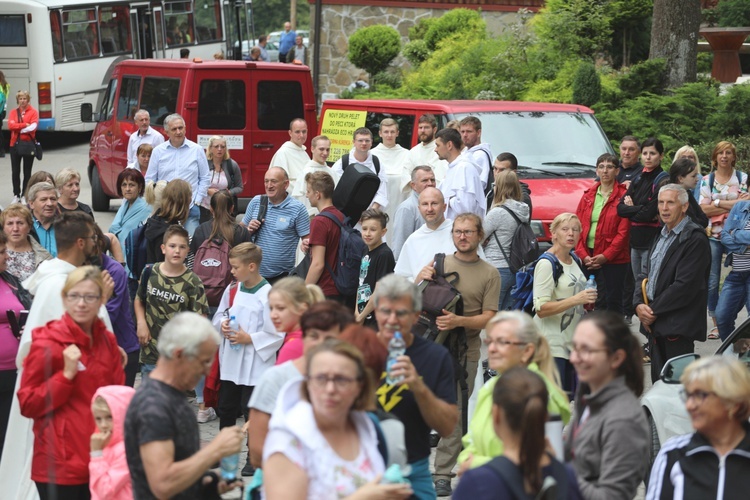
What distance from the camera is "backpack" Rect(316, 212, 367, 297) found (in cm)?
901

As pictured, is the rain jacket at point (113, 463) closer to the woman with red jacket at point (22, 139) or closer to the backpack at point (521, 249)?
the backpack at point (521, 249)

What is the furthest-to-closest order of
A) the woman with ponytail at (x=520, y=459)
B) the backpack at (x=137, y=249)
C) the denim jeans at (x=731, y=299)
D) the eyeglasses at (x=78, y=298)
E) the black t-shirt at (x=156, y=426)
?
the denim jeans at (x=731, y=299) → the backpack at (x=137, y=249) → the eyeglasses at (x=78, y=298) → the black t-shirt at (x=156, y=426) → the woman with ponytail at (x=520, y=459)

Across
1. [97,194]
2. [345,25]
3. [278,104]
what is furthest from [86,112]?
[345,25]

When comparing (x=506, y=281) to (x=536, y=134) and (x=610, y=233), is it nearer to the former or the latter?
(x=610, y=233)

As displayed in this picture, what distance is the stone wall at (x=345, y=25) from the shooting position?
31.1 m

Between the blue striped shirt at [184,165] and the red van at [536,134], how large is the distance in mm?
2621

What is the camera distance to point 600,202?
36.7 feet

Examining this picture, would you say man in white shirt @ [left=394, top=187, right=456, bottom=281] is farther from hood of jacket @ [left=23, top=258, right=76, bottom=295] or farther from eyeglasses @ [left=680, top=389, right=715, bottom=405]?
eyeglasses @ [left=680, top=389, right=715, bottom=405]

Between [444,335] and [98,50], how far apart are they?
848 inches

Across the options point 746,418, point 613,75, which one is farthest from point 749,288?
point 613,75

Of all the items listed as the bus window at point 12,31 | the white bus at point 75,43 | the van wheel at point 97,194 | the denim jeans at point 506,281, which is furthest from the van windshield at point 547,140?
the bus window at point 12,31

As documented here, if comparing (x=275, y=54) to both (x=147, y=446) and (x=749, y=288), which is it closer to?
(x=749, y=288)

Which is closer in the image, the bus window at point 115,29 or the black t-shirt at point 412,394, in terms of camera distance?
the black t-shirt at point 412,394

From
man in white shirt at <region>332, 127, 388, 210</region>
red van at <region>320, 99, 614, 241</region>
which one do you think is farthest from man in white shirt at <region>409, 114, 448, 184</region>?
man in white shirt at <region>332, 127, 388, 210</region>
